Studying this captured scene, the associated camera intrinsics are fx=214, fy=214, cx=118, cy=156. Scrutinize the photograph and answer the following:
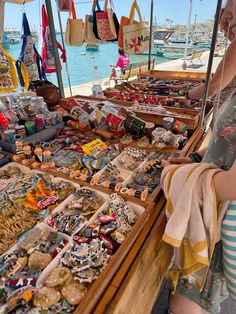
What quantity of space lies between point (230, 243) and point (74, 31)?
1.92m

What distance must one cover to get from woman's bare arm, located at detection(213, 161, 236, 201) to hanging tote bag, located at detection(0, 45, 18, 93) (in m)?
1.71

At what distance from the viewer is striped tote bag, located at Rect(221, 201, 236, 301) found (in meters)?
0.66

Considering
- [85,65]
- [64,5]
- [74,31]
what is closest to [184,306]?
[74,31]

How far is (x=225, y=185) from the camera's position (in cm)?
55

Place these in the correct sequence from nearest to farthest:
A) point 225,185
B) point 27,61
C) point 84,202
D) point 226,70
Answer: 1. point 225,185
2. point 84,202
3. point 226,70
4. point 27,61

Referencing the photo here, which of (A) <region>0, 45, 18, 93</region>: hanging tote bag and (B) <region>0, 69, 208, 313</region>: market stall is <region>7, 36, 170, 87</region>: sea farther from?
(B) <region>0, 69, 208, 313</region>: market stall

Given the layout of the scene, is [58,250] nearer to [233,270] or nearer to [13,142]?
[233,270]

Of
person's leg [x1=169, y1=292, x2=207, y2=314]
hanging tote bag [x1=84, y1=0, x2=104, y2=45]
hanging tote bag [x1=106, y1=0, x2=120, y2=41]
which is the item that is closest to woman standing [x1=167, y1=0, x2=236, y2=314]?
person's leg [x1=169, y1=292, x2=207, y2=314]

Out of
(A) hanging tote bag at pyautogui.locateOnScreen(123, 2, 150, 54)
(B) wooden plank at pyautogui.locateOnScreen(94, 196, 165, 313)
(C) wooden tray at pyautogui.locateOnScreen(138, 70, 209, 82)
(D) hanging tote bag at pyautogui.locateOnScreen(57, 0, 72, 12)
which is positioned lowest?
(B) wooden plank at pyautogui.locateOnScreen(94, 196, 165, 313)

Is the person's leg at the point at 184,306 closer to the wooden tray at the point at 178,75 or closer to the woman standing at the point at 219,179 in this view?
the woman standing at the point at 219,179

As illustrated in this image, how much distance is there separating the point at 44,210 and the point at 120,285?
0.40 metres

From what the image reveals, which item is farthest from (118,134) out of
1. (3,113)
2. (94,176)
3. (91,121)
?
(3,113)

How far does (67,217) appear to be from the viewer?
2.48ft

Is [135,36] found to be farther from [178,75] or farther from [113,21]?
[178,75]
